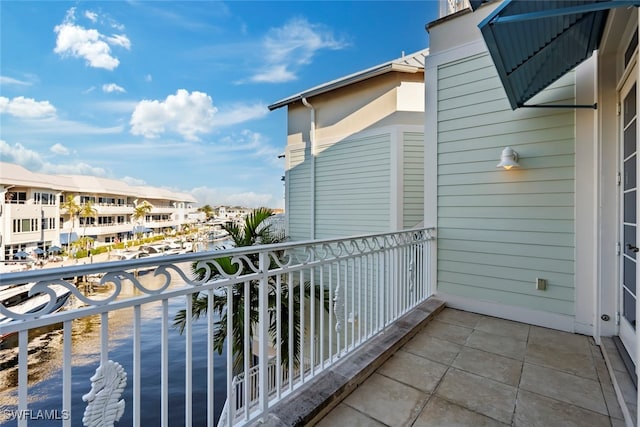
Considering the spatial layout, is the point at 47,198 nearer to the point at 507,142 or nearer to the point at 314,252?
the point at 314,252

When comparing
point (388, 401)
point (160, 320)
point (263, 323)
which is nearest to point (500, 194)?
point (388, 401)

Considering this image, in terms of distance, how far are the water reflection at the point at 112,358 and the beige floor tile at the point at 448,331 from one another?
7.75 feet

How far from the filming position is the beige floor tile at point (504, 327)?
2803mm

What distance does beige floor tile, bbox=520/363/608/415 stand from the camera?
182 cm

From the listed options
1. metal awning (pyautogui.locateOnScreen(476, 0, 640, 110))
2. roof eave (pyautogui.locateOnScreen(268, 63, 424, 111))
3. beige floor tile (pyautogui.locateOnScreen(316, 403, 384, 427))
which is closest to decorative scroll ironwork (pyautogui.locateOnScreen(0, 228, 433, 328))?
beige floor tile (pyautogui.locateOnScreen(316, 403, 384, 427))

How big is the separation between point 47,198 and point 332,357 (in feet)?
42.4

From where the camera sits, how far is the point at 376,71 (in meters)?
5.98

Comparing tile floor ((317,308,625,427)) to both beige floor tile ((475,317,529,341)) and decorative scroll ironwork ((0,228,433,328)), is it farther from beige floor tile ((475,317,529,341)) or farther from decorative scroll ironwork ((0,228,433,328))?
decorative scroll ironwork ((0,228,433,328))

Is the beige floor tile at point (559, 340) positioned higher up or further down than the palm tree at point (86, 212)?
further down

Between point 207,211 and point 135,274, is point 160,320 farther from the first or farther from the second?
point 207,211

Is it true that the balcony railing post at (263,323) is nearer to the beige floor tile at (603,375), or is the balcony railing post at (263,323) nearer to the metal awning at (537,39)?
the metal awning at (537,39)

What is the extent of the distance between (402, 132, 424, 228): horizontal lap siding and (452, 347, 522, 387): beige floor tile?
3492mm

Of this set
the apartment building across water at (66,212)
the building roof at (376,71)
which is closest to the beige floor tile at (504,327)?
the building roof at (376,71)

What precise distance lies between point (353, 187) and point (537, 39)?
14.6ft
